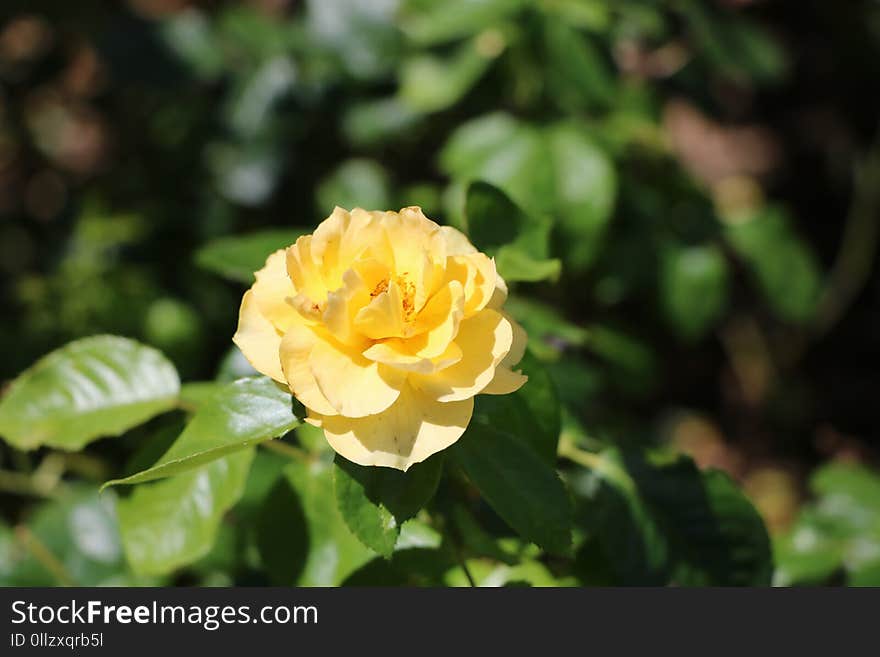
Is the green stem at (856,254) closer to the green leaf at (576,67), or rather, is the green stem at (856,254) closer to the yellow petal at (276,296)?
the green leaf at (576,67)

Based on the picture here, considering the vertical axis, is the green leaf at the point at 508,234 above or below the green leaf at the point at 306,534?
above

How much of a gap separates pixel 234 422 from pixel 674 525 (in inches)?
19.6

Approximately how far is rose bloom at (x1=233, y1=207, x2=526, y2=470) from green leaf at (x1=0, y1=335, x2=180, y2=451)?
262 millimetres

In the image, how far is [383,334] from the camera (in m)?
0.70

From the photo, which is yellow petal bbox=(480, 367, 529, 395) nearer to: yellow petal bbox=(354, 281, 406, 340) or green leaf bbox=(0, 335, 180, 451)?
yellow petal bbox=(354, 281, 406, 340)

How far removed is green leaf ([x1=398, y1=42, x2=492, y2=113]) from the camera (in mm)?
1570

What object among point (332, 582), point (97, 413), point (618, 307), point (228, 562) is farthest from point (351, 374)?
point (618, 307)

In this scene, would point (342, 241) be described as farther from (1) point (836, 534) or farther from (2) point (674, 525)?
(1) point (836, 534)

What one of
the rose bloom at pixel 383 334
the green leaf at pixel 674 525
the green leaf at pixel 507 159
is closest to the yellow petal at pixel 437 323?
the rose bloom at pixel 383 334

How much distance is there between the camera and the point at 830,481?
1.61 m

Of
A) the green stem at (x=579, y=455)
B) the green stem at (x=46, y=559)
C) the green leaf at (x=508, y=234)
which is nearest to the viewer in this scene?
the green leaf at (x=508, y=234)

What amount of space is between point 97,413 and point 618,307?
1.34 m

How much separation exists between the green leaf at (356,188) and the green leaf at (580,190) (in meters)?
0.39

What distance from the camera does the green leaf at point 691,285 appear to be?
173cm
